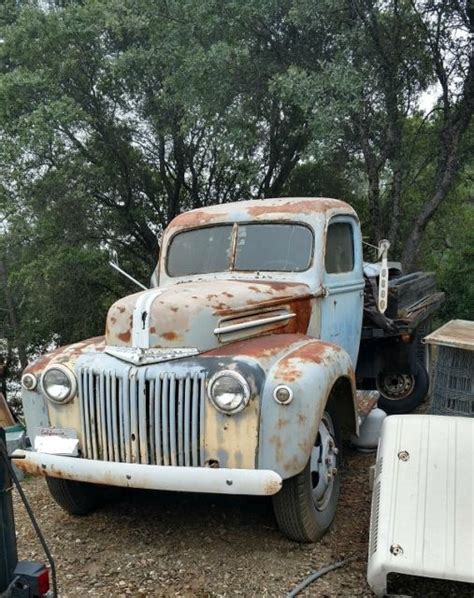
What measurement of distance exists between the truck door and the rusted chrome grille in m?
1.54

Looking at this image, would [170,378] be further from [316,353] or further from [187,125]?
[187,125]

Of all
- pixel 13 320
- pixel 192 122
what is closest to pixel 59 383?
pixel 192 122

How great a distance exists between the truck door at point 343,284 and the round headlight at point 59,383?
189cm

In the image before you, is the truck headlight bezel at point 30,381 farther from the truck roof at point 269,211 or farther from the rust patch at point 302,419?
the truck roof at point 269,211

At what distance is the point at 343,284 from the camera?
4.83 m

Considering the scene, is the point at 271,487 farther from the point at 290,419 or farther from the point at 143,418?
the point at 143,418

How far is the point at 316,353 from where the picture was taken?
357 centimetres

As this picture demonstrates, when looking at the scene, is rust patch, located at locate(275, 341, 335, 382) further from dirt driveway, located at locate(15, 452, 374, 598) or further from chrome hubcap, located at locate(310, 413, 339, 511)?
dirt driveway, located at locate(15, 452, 374, 598)

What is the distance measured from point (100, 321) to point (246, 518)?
32.3 ft

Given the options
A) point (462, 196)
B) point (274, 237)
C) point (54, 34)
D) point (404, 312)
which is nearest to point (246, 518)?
point (274, 237)

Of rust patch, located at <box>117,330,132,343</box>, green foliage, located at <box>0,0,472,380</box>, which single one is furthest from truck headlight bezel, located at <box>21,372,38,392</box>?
green foliage, located at <box>0,0,472,380</box>

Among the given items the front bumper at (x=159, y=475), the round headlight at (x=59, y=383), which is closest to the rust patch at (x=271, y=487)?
the front bumper at (x=159, y=475)

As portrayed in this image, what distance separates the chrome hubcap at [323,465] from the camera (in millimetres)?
3686

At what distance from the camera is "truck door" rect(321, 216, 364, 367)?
458 centimetres
